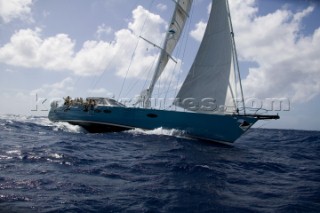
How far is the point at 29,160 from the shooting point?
9164 millimetres

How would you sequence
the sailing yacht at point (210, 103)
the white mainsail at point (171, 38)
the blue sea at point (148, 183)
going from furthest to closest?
the white mainsail at point (171, 38) < the sailing yacht at point (210, 103) < the blue sea at point (148, 183)

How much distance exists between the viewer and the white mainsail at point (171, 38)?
21.5 metres

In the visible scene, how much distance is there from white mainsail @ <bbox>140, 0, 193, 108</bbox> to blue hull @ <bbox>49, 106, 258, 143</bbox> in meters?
2.24

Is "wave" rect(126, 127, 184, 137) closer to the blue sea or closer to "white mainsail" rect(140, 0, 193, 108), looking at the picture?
"white mainsail" rect(140, 0, 193, 108)

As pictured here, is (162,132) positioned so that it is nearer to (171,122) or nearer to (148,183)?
(171,122)

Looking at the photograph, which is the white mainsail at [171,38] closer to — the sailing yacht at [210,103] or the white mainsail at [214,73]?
the sailing yacht at [210,103]

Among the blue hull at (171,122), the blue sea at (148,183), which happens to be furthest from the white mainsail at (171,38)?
the blue sea at (148,183)

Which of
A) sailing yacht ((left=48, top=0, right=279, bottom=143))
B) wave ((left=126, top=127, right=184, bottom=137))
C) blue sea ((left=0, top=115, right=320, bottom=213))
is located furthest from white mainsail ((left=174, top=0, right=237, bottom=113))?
blue sea ((left=0, top=115, right=320, bottom=213))

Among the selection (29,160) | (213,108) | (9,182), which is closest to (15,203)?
(9,182)

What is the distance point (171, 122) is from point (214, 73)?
154 inches

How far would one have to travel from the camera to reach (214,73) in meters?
17.5

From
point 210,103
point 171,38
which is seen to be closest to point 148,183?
point 210,103

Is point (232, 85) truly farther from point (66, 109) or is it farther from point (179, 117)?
point (66, 109)

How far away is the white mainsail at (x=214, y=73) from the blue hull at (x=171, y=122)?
25.0 inches
